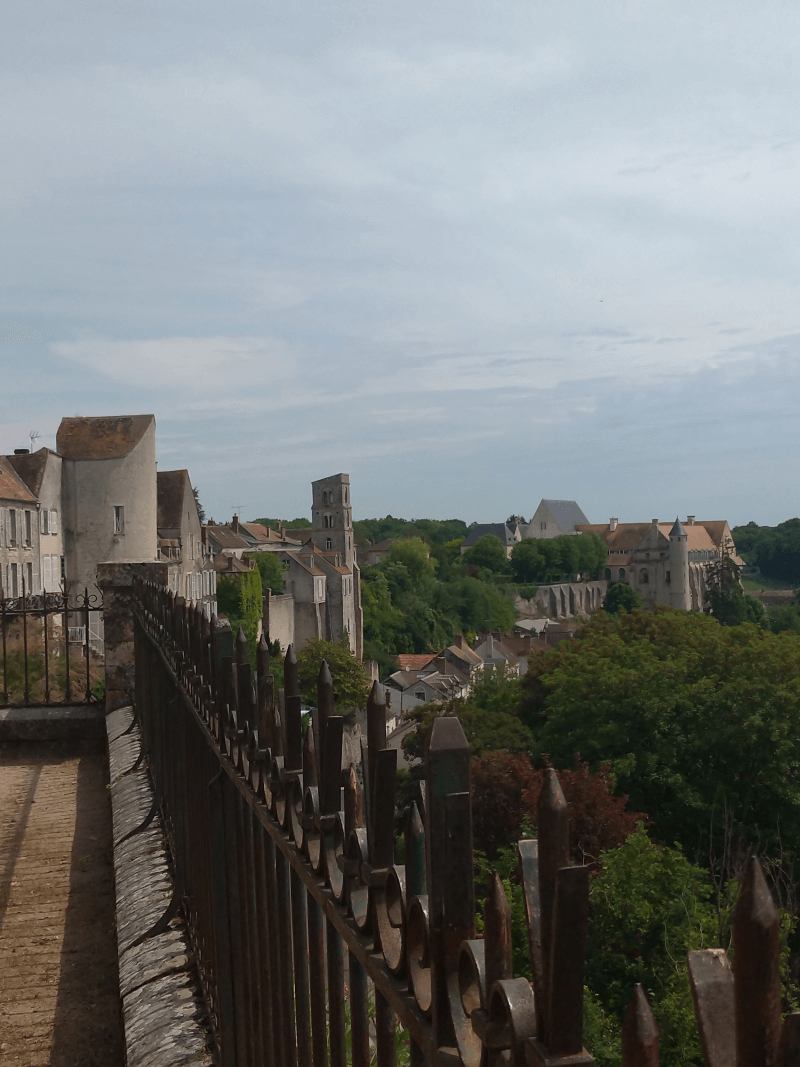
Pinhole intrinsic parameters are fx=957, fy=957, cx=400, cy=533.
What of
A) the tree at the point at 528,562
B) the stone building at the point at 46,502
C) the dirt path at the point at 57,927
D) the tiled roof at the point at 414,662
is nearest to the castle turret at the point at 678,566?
the tree at the point at 528,562

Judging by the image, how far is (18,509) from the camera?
107 ft

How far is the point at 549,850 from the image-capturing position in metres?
0.84

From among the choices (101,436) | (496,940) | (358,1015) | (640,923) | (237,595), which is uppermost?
(101,436)

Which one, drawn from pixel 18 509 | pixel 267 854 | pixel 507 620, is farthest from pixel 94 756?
pixel 507 620

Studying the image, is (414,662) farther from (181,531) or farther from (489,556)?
(489,556)

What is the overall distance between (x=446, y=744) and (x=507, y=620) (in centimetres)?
9637

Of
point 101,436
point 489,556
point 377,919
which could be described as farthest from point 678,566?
point 377,919

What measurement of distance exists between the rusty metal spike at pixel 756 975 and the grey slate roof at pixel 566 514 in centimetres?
13212

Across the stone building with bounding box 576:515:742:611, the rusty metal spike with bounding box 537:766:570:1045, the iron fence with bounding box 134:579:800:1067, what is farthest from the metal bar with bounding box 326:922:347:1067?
the stone building with bounding box 576:515:742:611

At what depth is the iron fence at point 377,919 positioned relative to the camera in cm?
75

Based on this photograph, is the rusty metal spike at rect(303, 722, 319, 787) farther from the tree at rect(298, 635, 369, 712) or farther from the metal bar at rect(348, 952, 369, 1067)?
the tree at rect(298, 635, 369, 712)

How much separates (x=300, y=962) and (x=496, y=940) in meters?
0.96

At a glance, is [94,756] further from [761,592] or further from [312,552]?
[761,592]

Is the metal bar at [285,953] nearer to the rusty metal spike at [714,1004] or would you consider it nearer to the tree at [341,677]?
the rusty metal spike at [714,1004]
